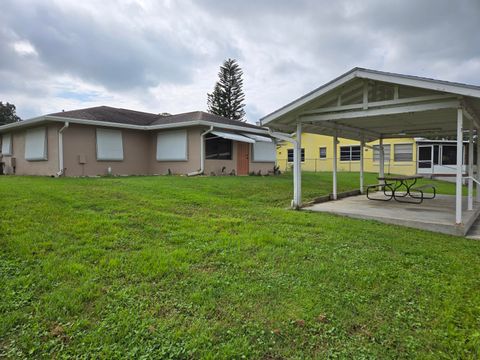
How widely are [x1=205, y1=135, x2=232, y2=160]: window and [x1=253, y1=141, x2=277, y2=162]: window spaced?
2193 millimetres

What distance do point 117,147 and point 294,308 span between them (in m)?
14.6

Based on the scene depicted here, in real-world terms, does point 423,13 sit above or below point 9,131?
above

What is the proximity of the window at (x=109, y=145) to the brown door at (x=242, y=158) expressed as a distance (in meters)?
6.52

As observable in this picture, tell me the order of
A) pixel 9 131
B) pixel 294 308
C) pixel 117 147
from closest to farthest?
pixel 294 308 < pixel 117 147 < pixel 9 131

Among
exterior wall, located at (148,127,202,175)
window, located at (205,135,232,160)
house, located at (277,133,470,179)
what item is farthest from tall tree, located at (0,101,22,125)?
house, located at (277,133,470,179)

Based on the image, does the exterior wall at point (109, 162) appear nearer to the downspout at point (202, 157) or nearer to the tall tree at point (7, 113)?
the downspout at point (202, 157)

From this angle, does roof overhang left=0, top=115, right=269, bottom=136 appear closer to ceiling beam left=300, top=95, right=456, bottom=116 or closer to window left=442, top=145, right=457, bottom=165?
ceiling beam left=300, top=95, right=456, bottom=116

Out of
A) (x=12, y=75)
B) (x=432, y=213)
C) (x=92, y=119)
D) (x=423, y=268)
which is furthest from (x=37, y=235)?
(x=12, y=75)

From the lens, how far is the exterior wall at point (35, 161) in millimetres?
13961

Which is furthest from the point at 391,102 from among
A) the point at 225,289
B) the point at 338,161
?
the point at 338,161

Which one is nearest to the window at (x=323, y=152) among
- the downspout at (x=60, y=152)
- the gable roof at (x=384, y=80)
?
the gable roof at (x=384, y=80)

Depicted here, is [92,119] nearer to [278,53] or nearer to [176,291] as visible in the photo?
[278,53]

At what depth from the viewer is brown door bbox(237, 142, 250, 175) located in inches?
707

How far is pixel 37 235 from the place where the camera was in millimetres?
4727
